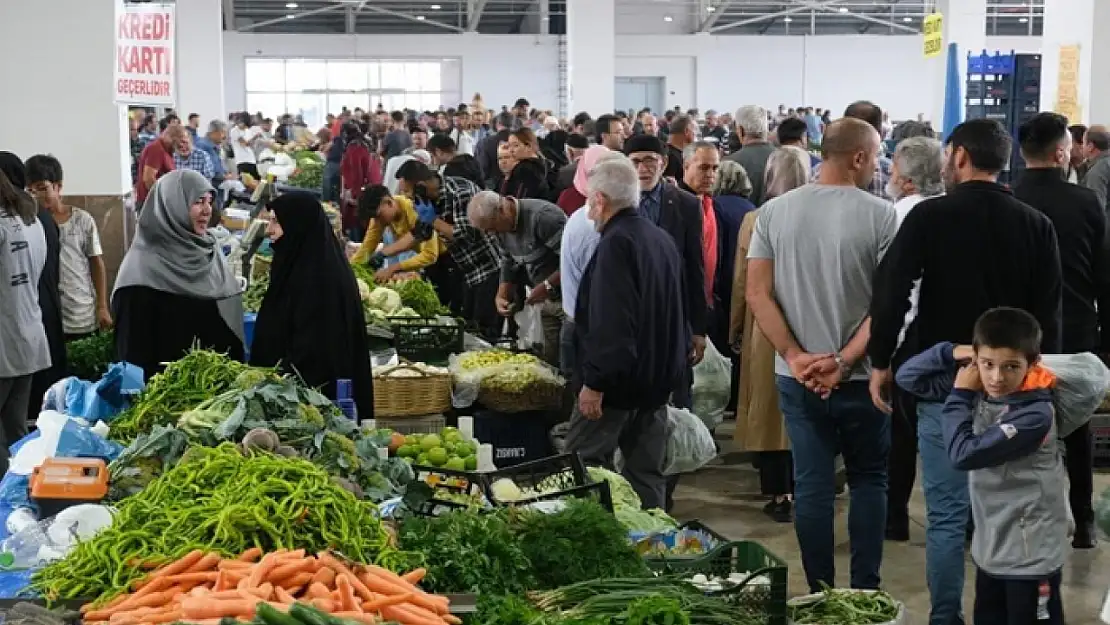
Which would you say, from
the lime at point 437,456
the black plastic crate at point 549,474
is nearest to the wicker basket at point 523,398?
the lime at point 437,456

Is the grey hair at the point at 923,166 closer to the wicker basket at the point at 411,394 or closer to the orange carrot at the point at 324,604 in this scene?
the wicker basket at the point at 411,394

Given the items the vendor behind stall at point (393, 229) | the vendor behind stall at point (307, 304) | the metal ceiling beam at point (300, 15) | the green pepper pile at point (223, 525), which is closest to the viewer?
the green pepper pile at point (223, 525)

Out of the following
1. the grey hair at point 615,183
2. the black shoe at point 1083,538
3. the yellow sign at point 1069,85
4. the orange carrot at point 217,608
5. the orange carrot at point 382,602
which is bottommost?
the black shoe at point 1083,538

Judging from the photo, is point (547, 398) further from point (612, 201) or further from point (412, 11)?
point (412, 11)

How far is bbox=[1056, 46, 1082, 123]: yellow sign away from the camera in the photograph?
38.1 feet

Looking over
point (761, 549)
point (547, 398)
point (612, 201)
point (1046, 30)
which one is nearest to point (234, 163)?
point (1046, 30)

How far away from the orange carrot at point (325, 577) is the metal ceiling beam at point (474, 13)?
34240 millimetres

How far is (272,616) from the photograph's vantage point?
253cm

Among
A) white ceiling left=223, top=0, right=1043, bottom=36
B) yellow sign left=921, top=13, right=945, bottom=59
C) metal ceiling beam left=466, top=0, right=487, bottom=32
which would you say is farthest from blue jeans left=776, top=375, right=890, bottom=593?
white ceiling left=223, top=0, right=1043, bottom=36

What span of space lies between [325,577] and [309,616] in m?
0.41

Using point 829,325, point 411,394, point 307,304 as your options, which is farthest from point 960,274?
point 411,394

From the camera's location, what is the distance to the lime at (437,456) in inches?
204

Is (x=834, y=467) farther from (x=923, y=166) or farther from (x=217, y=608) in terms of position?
(x=217, y=608)

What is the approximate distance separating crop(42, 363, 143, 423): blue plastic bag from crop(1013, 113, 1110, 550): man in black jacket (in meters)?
3.64
